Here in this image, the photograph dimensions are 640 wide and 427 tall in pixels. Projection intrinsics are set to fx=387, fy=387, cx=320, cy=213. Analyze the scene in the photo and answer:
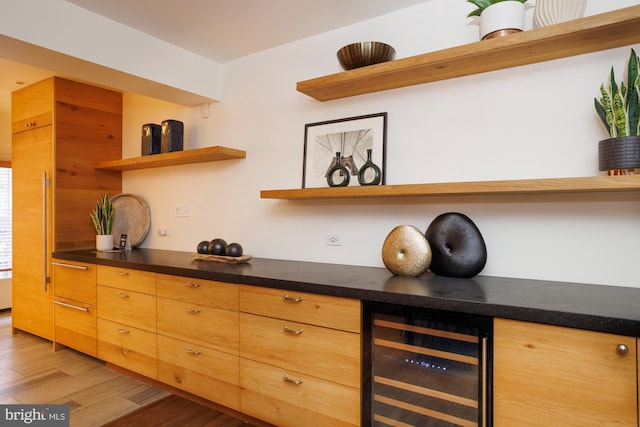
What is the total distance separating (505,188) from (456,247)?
0.37 meters

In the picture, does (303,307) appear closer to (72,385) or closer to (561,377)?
(561,377)

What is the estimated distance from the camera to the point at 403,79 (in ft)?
7.03

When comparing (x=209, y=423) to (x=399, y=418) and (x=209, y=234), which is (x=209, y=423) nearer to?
(x=399, y=418)

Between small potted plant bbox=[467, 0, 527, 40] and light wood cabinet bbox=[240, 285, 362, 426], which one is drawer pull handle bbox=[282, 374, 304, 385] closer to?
light wood cabinet bbox=[240, 285, 362, 426]

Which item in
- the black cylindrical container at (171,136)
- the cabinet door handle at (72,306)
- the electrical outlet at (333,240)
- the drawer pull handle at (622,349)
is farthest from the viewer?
the black cylindrical container at (171,136)

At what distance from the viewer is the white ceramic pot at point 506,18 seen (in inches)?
69.5

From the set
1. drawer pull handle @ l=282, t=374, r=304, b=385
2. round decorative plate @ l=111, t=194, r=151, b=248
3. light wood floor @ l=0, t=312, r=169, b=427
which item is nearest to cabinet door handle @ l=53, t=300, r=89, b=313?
light wood floor @ l=0, t=312, r=169, b=427

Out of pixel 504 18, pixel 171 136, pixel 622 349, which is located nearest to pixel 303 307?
pixel 622 349

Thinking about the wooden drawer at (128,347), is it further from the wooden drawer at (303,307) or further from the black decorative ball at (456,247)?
the black decorative ball at (456,247)

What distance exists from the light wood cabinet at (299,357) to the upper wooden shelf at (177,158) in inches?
45.3

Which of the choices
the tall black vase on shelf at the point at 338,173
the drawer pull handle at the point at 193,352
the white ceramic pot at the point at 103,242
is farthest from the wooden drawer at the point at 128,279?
the tall black vase on shelf at the point at 338,173

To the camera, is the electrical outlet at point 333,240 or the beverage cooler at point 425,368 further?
the electrical outlet at point 333,240

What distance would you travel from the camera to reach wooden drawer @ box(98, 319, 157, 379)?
251 cm

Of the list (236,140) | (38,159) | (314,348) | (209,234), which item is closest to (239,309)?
(314,348)
